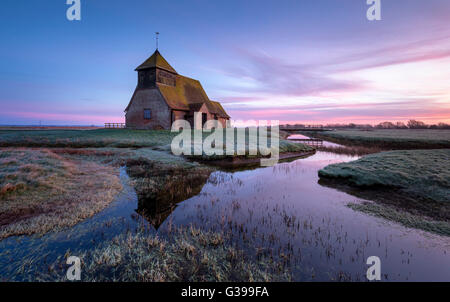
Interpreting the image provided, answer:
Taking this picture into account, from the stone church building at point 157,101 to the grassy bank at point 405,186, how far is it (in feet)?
92.9

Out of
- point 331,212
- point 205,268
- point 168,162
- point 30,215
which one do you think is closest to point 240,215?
point 205,268

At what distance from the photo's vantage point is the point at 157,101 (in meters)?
35.0

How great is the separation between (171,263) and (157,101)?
34278mm

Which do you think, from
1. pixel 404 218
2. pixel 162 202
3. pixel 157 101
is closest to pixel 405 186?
pixel 404 218

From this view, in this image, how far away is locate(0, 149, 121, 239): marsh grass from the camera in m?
6.29

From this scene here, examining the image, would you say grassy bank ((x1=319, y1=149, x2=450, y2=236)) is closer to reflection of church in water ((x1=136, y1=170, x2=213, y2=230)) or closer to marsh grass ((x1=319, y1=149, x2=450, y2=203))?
marsh grass ((x1=319, y1=149, x2=450, y2=203))

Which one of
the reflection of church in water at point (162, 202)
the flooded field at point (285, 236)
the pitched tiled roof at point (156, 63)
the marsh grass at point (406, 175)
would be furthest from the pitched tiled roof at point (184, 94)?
the marsh grass at point (406, 175)

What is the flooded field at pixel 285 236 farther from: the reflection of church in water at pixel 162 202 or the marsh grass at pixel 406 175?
the marsh grass at pixel 406 175

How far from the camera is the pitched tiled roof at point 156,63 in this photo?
35494mm

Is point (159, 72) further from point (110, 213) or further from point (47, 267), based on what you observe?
point (47, 267)

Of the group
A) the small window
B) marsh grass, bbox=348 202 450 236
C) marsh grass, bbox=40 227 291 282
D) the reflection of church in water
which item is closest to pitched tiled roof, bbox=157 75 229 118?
the small window

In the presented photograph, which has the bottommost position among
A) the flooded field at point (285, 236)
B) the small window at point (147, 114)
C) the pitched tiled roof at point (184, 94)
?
the flooded field at point (285, 236)
